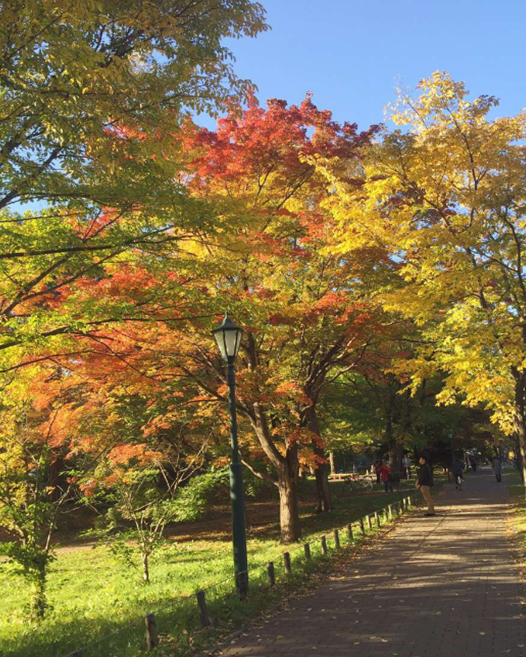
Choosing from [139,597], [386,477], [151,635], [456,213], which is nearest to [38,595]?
[139,597]

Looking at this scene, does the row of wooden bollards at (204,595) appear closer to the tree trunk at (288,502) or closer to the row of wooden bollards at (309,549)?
the row of wooden bollards at (309,549)

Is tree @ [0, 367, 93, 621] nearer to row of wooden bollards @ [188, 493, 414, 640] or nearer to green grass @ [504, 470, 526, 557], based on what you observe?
row of wooden bollards @ [188, 493, 414, 640]

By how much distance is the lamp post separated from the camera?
824cm

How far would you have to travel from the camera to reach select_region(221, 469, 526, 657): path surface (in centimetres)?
580

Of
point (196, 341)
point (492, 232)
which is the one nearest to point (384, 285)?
point (492, 232)

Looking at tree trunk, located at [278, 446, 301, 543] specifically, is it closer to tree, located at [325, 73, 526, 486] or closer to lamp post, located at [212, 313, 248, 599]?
tree, located at [325, 73, 526, 486]

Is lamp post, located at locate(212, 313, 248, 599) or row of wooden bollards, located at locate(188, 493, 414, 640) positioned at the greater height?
lamp post, located at locate(212, 313, 248, 599)

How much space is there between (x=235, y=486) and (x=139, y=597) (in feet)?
12.5

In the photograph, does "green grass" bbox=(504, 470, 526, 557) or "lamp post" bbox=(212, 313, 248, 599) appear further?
"green grass" bbox=(504, 470, 526, 557)

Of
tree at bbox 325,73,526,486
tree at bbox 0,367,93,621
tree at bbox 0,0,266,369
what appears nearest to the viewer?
tree at bbox 0,0,266,369

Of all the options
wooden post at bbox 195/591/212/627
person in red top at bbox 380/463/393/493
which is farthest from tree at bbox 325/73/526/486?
person in red top at bbox 380/463/393/493

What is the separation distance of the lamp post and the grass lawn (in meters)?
0.24

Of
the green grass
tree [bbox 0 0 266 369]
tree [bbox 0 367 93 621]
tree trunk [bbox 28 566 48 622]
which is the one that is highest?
tree [bbox 0 0 266 369]

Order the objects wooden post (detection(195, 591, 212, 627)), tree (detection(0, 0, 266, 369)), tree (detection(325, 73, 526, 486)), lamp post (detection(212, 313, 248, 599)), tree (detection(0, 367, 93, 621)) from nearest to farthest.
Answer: tree (detection(0, 0, 266, 369)), wooden post (detection(195, 591, 212, 627)), lamp post (detection(212, 313, 248, 599)), tree (detection(0, 367, 93, 621)), tree (detection(325, 73, 526, 486))
